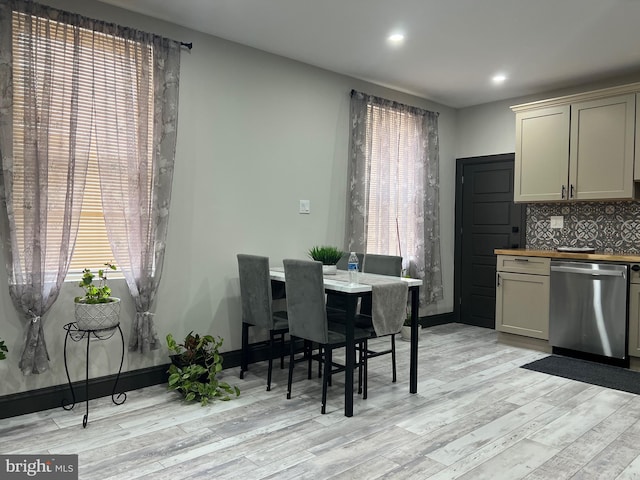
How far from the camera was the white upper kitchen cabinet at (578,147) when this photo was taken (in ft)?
13.9

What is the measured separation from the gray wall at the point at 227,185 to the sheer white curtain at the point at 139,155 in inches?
5.2

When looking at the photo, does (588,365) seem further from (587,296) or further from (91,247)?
(91,247)

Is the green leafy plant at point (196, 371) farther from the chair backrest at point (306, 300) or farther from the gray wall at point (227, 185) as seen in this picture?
the chair backrest at point (306, 300)

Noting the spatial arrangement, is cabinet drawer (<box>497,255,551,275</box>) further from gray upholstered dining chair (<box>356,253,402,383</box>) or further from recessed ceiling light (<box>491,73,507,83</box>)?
recessed ceiling light (<box>491,73,507,83</box>)

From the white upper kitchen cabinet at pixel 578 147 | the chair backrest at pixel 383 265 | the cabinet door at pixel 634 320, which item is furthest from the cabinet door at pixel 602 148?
the chair backrest at pixel 383 265

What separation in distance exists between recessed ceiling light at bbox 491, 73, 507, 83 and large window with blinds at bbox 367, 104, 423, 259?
0.89 meters

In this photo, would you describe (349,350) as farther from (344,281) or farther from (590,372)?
(590,372)

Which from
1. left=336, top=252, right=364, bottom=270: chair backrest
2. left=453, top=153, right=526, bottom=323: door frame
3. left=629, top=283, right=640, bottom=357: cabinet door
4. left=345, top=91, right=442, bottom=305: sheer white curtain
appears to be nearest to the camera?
left=629, top=283, right=640, bottom=357: cabinet door

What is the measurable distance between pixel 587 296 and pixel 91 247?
13.4 ft

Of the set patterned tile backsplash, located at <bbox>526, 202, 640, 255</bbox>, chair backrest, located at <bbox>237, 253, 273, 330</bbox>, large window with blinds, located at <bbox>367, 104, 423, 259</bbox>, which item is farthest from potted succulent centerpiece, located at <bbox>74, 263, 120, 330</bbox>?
patterned tile backsplash, located at <bbox>526, 202, 640, 255</bbox>

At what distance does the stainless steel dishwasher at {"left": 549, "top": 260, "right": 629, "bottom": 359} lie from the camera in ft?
13.2

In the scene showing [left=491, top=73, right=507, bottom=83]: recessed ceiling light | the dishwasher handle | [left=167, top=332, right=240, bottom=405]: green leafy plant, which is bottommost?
[left=167, top=332, right=240, bottom=405]: green leafy plant

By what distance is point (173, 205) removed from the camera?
141 inches

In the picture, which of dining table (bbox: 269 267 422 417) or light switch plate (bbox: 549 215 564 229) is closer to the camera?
dining table (bbox: 269 267 422 417)
